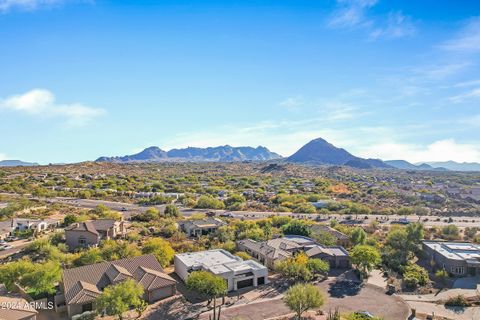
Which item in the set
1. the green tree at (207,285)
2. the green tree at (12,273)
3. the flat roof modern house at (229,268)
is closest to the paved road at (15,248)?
the green tree at (12,273)

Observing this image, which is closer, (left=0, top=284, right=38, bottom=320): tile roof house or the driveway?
(left=0, top=284, right=38, bottom=320): tile roof house

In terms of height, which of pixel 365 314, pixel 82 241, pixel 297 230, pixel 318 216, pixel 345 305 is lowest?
pixel 345 305

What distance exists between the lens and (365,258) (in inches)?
1596

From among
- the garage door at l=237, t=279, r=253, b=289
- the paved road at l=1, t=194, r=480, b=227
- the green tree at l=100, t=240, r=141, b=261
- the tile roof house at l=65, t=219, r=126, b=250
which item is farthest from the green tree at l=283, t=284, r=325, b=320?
the paved road at l=1, t=194, r=480, b=227

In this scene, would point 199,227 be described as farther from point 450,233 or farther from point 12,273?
point 450,233

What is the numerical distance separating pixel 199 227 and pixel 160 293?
25.0m

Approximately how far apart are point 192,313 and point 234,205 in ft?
196

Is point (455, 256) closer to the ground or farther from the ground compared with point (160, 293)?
farther from the ground

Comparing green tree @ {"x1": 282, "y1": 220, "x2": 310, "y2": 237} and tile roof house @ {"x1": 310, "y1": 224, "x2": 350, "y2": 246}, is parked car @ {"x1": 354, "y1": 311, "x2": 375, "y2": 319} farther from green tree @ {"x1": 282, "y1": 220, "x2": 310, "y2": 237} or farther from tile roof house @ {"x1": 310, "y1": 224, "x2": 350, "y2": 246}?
green tree @ {"x1": 282, "y1": 220, "x2": 310, "y2": 237}

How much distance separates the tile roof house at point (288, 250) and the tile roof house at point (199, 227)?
10.7 metres

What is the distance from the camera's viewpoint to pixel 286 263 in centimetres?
3847

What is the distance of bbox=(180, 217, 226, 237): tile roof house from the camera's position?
58.6 m

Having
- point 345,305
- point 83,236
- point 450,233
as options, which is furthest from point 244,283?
point 450,233

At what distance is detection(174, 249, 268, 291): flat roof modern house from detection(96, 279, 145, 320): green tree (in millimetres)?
8536
